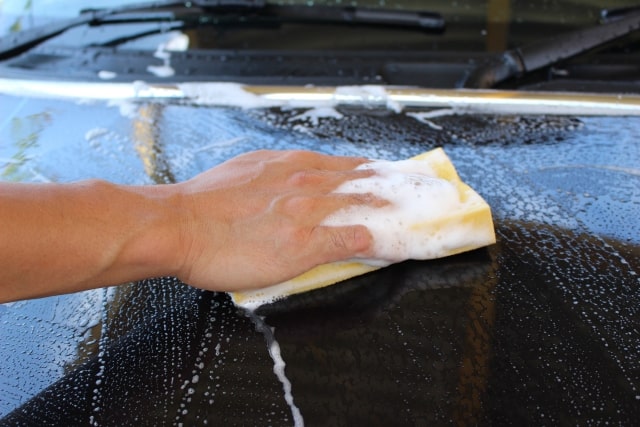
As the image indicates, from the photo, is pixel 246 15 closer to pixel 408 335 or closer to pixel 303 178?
pixel 303 178

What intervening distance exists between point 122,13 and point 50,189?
1.02m

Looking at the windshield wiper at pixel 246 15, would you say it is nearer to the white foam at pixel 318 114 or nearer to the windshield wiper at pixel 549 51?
the windshield wiper at pixel 549 51

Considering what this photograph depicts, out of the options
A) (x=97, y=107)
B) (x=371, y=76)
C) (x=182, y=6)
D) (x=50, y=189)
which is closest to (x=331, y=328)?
(x=50, y=189)

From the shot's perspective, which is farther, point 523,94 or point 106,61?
point 106,61

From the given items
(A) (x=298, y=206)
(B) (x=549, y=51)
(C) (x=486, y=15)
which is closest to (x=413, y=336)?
(A) (x=298, y=206)

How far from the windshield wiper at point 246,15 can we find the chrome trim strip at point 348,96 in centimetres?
18

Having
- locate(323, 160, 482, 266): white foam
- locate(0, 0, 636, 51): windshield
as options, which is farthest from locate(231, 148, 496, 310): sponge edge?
locate(0, 0, 636, 51): windshield

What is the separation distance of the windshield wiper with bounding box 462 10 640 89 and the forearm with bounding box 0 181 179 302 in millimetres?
926

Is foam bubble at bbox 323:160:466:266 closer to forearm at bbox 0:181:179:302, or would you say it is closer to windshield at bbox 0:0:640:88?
forearm at bbox 0:181:179:302

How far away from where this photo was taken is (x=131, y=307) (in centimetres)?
99

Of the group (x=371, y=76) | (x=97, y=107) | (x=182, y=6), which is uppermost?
(x=182, y=6)

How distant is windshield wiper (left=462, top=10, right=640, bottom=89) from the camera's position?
1.50 meters

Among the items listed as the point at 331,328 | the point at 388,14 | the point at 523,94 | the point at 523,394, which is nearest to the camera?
the point at 523,394

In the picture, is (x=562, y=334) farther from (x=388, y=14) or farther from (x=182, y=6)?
(x=182, y=6)
